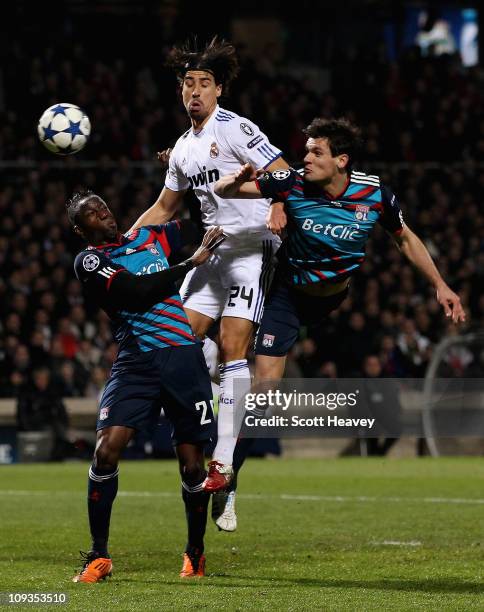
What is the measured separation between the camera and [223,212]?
926 centimetres

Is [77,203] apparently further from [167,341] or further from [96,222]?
[167,341]

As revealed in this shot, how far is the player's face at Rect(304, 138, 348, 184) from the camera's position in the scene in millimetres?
8812

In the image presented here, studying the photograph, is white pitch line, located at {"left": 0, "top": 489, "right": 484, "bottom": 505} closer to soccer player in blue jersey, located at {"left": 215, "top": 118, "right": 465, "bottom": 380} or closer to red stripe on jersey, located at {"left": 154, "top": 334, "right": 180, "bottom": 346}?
soccer player in blue jersey, located at {"left": 215, "top": 118, "right": 465, "bottom": 380}

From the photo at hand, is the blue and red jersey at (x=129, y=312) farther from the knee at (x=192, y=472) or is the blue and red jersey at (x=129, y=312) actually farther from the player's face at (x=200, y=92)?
the player's face at (x=200, y=92)

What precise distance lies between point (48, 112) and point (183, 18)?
1750 centimetres

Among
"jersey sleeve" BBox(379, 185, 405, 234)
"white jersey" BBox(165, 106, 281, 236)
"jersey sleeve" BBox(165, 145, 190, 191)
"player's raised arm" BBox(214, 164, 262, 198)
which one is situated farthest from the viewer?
"jersey sleeve" BBox(165, 145, 190, 191)

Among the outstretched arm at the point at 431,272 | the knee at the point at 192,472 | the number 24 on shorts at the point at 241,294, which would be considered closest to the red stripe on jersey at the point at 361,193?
the outstretched arm at the point at 431,272

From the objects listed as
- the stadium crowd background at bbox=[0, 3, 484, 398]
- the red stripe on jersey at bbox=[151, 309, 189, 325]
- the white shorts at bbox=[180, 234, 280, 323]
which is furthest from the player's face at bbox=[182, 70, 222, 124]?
the stadium crowd background at bbox=[0, 3, 484, 398]

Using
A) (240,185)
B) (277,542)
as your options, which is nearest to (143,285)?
(240,185)

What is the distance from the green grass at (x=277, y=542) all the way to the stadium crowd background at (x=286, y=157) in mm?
2624

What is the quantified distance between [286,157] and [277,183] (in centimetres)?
1292

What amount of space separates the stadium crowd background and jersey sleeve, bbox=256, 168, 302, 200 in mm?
8671

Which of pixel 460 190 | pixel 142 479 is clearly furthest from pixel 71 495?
pixel 460 190

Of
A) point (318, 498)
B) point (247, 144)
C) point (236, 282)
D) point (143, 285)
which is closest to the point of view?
point (143, 285)
